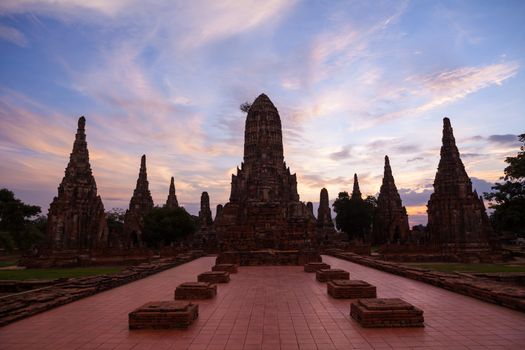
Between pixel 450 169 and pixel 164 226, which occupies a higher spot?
pixel 450 169

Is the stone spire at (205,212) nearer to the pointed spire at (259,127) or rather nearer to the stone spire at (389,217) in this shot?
the pointed spire at (259,127)

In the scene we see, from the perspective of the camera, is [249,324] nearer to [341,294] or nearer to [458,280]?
[341,294]

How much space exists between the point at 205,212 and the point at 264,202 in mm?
27622

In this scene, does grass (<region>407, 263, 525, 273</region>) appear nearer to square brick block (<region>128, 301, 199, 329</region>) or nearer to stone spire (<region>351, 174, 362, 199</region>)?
square brick block (<region>128, 301, 199, 329</region>)

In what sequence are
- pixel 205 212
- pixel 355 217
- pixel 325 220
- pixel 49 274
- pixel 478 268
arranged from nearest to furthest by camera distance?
pixel 49 274 → pixel 478 268 → pixel 325 220 → pixel 205 212 → pixel 355 217

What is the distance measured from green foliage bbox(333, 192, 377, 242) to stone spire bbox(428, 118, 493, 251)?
2072 centimetres

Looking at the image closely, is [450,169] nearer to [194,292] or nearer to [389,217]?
[389,217]

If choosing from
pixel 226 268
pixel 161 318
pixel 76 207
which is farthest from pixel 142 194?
pixel 161 318

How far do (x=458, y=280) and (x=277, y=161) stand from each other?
47.6 metres

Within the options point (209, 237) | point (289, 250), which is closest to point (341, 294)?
point (289, 250)

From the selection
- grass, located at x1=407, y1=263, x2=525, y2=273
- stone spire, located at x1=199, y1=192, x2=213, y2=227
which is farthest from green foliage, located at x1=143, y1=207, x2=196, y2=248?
grass, located at x1=407, y1=263, x2=525, y2=273

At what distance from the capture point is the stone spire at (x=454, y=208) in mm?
35188

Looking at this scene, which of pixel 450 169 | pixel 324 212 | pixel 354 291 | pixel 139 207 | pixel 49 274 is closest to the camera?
pixel 354 291

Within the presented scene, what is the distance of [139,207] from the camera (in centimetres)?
5766
